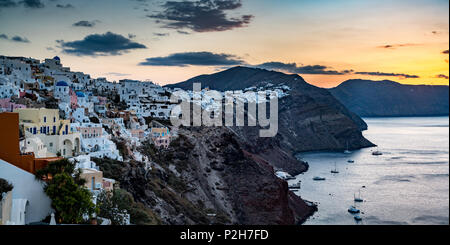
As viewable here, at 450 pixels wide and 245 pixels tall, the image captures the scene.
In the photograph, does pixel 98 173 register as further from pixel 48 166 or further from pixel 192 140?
pixel 192 140

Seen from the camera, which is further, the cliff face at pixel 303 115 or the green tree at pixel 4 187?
the cliff face at pixel 303 115

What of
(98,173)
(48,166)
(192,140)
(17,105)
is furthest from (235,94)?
(48,166)

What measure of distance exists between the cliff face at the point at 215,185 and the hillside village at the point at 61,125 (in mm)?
1213

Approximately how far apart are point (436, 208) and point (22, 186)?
23702mm

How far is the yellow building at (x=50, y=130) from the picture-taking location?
522 inches

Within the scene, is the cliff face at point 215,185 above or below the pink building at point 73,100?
below

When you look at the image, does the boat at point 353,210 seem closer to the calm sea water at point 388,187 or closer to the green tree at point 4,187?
the calm sea water at point 388,187

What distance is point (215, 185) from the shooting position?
85.0 ft

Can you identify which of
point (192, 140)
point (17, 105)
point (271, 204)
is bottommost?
point (271, 204)

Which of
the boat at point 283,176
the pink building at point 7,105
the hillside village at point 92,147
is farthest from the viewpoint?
the boat at point 283,176

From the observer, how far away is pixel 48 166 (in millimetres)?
6484

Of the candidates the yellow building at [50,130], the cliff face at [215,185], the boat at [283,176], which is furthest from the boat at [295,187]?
the yellow building at [50,130]

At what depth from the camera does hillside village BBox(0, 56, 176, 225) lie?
5.88 m

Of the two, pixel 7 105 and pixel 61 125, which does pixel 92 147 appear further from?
pixel 7 105
